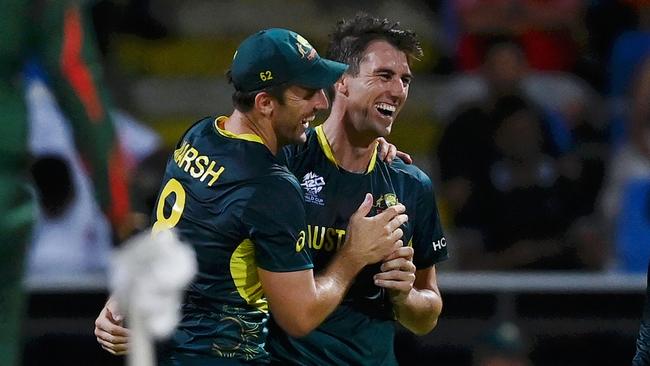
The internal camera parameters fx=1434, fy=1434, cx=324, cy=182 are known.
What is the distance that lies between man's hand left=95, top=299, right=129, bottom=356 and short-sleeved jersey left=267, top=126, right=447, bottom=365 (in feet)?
1.68

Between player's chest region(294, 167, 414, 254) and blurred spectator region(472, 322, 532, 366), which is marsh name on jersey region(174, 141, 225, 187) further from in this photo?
blurred spectator region(472, 322, 532, 366)

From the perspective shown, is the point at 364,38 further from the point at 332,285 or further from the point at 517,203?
the point at 517,203

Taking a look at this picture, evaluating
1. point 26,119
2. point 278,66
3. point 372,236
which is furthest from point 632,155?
point 26,119

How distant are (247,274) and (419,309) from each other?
32.5 inches

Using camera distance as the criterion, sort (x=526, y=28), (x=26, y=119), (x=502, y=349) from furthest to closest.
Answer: (x=526, y=28) < (x=502, y=349) < (x=26, y=119)

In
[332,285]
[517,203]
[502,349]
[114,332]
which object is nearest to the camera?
[332,285]

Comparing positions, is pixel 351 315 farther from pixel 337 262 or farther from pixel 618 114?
pixel 618 114

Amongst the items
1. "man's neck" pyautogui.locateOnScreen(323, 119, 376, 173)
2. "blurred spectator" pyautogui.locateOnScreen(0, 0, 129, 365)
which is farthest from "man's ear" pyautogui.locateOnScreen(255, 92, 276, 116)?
"blurred spectator" pyautogui.locateOnScreen(0, 0, 129, 365)

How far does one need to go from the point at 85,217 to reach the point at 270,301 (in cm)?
393

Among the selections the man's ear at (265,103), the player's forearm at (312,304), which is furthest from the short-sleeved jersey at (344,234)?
the man's ear at (265,103)

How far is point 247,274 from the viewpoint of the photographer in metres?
4.44

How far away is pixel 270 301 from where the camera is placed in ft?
14.4

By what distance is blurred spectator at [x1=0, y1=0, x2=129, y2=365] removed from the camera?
3406mm

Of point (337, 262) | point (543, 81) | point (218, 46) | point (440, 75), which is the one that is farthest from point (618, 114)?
point (337, 262)
